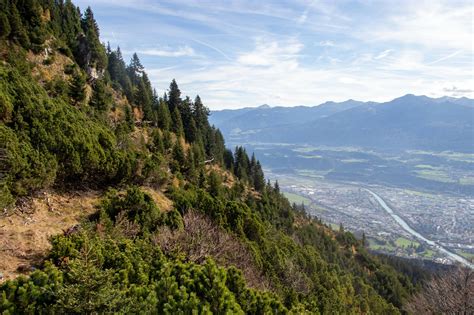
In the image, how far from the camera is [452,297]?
25.2 metres

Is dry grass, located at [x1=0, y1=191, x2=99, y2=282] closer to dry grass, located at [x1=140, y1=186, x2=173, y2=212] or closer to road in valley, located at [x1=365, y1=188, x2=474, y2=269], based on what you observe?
dry grass, located at [x1=140, y1=186, x2=173, y2=212]

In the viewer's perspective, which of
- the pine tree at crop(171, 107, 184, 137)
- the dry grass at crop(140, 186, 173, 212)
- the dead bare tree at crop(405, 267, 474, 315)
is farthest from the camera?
the pine tree at crop(171, 107, 184, 137)

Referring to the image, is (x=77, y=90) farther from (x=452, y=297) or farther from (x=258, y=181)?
(x=258, y=181)

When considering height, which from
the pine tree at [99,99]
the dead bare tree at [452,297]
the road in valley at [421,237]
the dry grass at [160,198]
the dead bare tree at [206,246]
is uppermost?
the pine tree at [99,99]

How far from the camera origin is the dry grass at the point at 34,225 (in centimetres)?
1330

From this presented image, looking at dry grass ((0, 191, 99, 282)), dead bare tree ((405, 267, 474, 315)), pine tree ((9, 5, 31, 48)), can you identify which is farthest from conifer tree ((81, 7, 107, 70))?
dead bare tree ((405, 267, 474, 315))

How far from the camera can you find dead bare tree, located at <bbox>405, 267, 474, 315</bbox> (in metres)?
24.4

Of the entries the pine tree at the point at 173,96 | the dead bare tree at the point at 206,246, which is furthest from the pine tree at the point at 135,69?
the dead bare tree at the point at 206,246

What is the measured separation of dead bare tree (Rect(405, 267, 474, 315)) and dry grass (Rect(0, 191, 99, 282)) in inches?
1044

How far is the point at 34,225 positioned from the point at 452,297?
28693 mm

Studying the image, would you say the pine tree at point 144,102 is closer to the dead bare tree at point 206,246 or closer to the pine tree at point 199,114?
the pine tree at point 199,114

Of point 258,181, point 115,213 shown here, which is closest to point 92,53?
point 115,213

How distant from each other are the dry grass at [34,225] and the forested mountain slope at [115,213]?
451mm

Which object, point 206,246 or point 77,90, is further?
point 77,90
